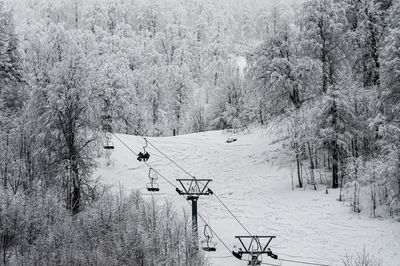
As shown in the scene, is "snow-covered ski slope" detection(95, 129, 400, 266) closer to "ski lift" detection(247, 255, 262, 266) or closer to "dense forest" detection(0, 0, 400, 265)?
"ski lift" detection(247, 255, 262, 266)

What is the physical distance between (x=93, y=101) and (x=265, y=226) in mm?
13579

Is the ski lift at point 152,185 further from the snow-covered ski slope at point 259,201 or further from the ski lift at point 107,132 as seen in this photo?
the ski lift at point 107,132

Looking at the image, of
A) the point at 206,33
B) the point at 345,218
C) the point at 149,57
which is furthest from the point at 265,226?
the point at 206,33

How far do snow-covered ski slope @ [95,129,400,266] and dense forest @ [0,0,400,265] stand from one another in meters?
1.60

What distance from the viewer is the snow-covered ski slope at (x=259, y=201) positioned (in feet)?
81.7

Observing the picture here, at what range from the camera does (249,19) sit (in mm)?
101938

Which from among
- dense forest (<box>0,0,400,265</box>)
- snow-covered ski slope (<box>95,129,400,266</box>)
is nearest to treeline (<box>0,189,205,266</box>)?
dense forest (<box>0,0,400,265</box>)

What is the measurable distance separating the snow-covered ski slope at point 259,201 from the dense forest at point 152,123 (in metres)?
1.60

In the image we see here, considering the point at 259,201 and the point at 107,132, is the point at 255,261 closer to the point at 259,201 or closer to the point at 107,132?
the point at 259,201

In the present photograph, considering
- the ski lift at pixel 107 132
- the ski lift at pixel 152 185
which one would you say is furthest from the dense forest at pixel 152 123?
the ski lift at pixel 152 185

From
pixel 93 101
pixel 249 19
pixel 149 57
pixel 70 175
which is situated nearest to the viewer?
pixel 70 175

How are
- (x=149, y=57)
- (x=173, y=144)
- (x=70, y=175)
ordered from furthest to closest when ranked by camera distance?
(x=149, y=57)
(x=173, y=144)
(x=70, y=175)

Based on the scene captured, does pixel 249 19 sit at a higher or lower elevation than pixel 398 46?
higher

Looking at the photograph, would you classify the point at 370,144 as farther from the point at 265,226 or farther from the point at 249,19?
the point at 249,19
